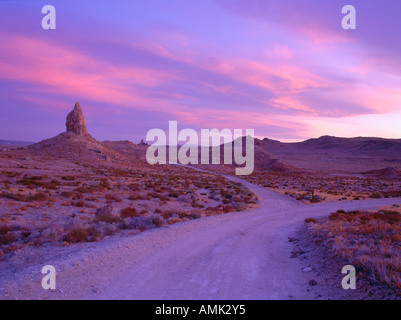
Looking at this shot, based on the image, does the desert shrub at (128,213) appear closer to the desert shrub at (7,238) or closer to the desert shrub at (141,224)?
the desert shrub at (141,224)

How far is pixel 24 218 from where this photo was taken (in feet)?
44.4

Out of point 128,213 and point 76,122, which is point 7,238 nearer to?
point 128,213

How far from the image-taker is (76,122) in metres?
68.3

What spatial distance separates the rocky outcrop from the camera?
6675 cm

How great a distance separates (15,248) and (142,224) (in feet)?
17.0

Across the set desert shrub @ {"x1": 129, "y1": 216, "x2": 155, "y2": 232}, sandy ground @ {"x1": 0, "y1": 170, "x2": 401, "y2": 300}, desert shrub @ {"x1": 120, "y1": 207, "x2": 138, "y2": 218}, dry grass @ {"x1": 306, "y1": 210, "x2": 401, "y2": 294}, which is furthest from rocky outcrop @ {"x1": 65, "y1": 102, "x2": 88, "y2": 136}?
dry grass @ {"x1": 306, "y1": 210, "x2": 401, "y2": 294}

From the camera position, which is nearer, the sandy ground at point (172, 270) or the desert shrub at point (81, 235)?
the sandy ground at point (172, 270)

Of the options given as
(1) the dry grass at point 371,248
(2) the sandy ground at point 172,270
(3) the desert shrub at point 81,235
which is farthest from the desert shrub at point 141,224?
(1) the dry grass at point 371,248

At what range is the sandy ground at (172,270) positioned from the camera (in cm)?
631

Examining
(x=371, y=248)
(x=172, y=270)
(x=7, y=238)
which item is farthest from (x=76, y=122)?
(x=371, y=248)

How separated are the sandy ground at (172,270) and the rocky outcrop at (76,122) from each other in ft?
207

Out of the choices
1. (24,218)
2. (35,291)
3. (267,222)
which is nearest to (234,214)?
(267,222)
